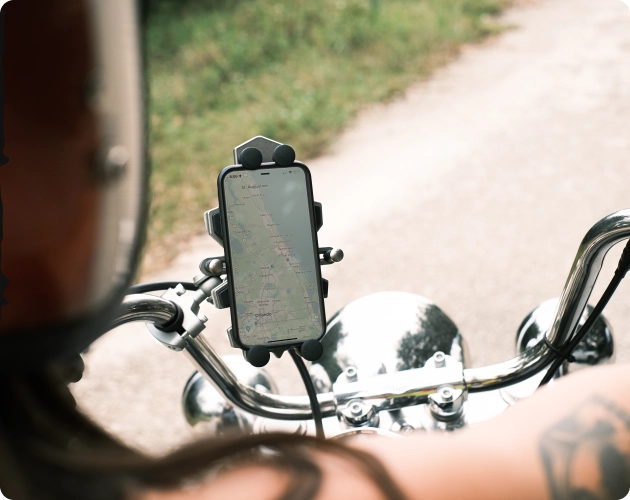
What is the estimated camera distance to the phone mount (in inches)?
34.7

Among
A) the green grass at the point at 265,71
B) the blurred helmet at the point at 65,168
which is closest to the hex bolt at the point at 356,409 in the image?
the blurred helmet at the point at 65,168

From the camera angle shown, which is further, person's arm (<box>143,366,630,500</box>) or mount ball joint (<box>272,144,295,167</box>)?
mount ball joint (<box>272,144,295,167</box>)

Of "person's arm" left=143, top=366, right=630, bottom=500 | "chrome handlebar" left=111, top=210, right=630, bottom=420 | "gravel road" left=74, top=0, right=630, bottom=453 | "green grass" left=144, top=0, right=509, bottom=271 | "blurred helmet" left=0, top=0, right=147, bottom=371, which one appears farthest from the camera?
"green grass" left=144, top=0, right=509, bottom=271

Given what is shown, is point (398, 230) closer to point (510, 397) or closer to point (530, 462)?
point (510, 397)

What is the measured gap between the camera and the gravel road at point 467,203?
2.51 meters

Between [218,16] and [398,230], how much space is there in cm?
348

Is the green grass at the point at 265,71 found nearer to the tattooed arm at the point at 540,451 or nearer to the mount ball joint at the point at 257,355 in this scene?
the mount ball joint at the point at 257,355

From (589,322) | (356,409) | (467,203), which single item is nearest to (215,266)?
(356,409)

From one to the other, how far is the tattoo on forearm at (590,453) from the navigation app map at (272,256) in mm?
371

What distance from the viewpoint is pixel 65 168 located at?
1.39ft

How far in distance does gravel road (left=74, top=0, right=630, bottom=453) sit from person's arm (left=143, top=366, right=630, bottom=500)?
1.39 m

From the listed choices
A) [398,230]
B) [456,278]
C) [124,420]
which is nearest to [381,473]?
[124,420]

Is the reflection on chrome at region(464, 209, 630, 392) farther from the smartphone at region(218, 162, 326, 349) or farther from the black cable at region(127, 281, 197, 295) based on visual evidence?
the black cable at region(127, 281, 197, 295)

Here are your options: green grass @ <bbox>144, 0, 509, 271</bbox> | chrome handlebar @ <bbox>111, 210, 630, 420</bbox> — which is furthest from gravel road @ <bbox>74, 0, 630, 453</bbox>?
chrome handlebar @ <bbox>111, 210, 630, 420</bbox>
